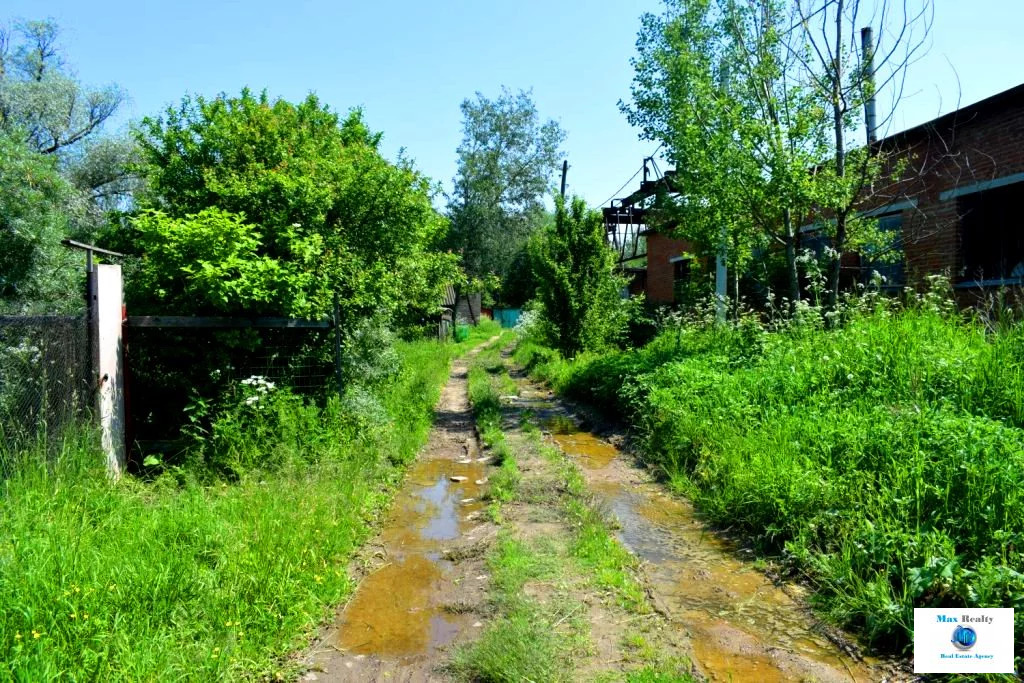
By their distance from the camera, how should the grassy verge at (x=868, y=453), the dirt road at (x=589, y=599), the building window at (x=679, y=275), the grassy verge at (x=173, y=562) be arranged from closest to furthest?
the grassy verge at (x=173, y=562) < the dirt road at (x=589, y=599) < the grassy verge at (x=868, y=453) < the building window at (x=679, y=275)

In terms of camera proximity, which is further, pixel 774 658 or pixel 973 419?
pixel 973 419

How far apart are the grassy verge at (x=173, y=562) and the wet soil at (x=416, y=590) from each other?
206mm

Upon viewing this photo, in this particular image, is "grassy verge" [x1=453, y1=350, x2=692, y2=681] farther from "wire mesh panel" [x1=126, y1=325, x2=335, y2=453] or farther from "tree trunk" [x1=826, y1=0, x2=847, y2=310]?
"tree trunk" [x1=826, y1=0, x2=847, y2=310]

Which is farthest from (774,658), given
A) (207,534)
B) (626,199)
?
(626,199)

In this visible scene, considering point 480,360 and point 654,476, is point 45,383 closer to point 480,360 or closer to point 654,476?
point 654,476

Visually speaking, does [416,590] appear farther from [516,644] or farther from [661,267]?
[661,267]

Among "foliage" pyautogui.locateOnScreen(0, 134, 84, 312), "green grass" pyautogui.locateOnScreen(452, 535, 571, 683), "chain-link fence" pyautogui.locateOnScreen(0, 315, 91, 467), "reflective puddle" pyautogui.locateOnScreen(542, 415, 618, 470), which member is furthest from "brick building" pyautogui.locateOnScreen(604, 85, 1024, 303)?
"foliage" pyautogui.locateOnScreen(0, 134, 84, 312)

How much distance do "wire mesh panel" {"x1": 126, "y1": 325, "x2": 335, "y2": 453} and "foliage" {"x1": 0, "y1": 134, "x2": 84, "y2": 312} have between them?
8.25 m

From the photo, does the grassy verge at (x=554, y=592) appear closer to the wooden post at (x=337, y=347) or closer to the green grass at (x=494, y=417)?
the green grass at (x=494, y=417)

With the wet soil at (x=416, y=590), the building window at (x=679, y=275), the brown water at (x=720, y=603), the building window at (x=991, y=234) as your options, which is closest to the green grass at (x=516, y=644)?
the wet soil at (x=416, y=590)

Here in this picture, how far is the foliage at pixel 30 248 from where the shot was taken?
1309 cm

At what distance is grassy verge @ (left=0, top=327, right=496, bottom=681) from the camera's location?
10.1 ft

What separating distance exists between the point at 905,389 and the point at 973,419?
→ 127 cm

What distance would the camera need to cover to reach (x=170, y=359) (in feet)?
22.6
